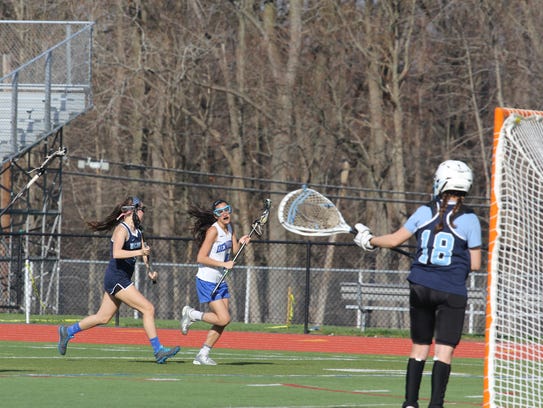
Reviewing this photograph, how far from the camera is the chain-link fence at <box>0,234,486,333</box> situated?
2780cm

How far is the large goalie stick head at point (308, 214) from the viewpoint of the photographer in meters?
11.2

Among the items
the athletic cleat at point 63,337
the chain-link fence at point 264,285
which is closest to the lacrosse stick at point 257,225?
the athletic cleat at point 63,337

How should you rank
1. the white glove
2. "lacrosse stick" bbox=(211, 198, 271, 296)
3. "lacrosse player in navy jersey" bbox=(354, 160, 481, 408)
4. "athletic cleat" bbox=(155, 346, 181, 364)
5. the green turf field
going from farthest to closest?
"lacrosse stick" bbox=(211, 198, 271, 296) → "athletic cleat" bbox=(155, 346, 181, 364) → the green turf field → the white glove → "lacrosse player in navy jersey" bbox=(354, 160, 481, 408)

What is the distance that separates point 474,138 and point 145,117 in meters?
9.56

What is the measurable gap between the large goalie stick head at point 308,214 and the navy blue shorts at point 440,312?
47.1 inches

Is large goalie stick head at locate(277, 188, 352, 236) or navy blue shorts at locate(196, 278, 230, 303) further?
navy blue shorts at locate(196, 278, 230, 303)

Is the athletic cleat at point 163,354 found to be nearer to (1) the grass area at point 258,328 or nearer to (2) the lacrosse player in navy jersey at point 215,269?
(2) the lacrosse player in navy jersey at point 215,269

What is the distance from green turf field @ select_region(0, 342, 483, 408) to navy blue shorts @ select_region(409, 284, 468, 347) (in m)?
1.74

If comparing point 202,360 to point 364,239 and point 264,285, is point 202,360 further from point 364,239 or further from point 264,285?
point 264,285

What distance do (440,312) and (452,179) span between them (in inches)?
38.5

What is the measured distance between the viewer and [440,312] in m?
10.0

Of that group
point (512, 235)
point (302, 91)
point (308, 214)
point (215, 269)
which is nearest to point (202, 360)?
point (215, 269)

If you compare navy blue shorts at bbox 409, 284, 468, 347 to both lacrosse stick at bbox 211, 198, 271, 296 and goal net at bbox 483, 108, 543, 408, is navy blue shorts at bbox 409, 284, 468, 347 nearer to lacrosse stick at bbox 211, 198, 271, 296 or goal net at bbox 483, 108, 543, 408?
goal net at bbox 483, 108, 543, 408

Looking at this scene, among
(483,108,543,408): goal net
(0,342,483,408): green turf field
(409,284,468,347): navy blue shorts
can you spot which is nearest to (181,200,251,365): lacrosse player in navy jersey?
(0,342,483,408): green turf field
